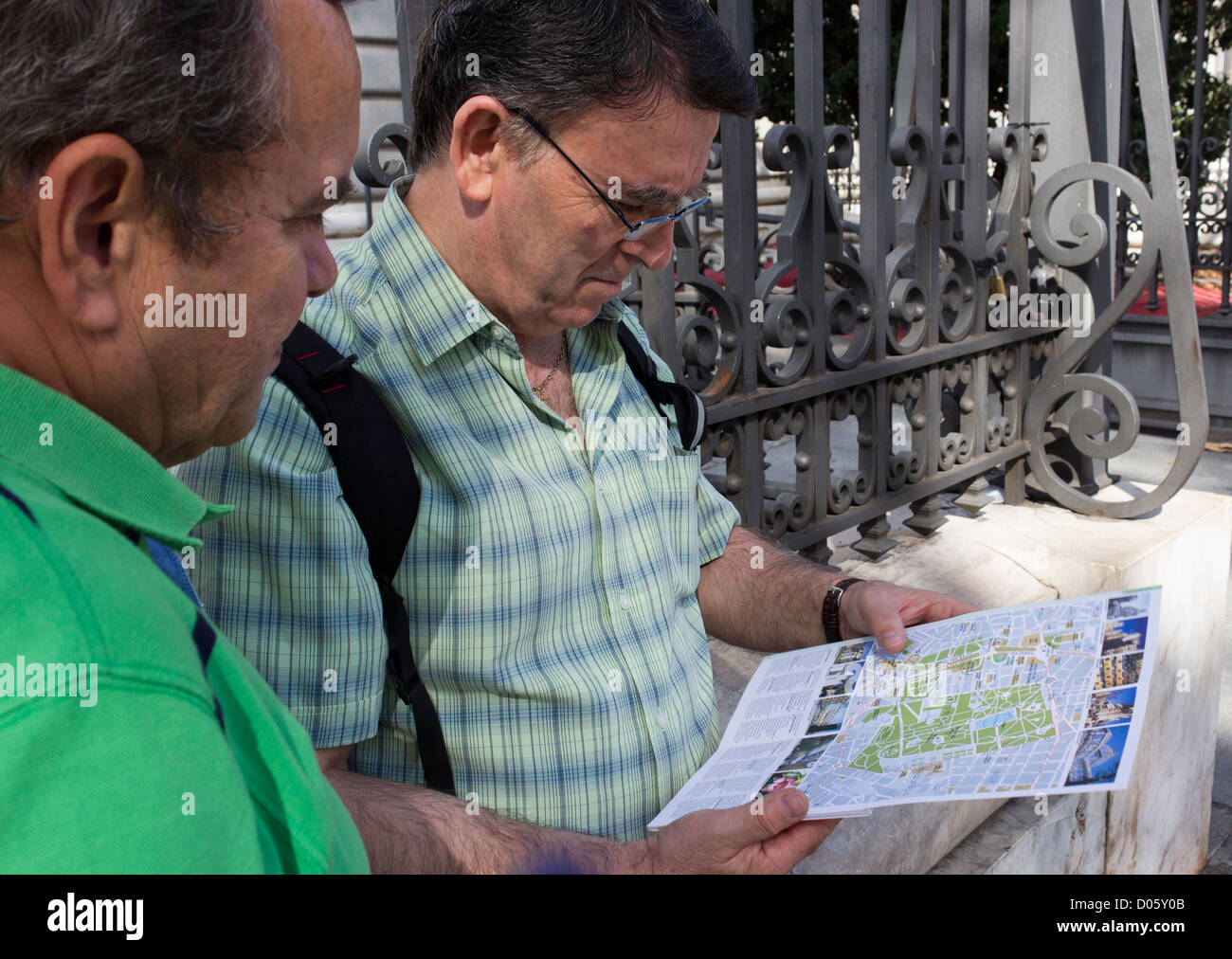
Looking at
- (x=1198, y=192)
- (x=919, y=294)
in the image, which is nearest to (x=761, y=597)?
(x=919, y=294)

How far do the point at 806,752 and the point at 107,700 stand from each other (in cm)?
110

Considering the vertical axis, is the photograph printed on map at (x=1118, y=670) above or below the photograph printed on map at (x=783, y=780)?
above

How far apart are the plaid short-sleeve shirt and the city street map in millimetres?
165

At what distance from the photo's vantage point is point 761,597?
202cm

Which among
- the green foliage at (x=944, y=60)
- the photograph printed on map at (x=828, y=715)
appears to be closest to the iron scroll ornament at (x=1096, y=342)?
the photograph printed on map at (x=828, y=715)

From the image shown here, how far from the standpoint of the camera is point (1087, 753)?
130 centimetres

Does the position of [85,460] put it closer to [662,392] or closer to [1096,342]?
[662,392]

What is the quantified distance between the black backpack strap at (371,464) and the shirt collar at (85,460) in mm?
649

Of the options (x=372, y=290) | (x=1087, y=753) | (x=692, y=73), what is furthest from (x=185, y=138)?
(x=1087, y=753)

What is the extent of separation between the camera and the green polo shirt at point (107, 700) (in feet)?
1.82

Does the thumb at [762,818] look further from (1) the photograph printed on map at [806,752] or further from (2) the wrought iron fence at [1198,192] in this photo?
(2) the wrought iron fence at [1198,192]

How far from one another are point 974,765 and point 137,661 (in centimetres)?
102

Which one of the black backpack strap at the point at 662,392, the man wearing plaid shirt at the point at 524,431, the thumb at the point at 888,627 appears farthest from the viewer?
the black backpack strap at the point at 662,392

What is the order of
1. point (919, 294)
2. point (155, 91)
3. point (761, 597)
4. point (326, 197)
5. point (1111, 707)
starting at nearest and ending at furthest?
point (155, 91) → point (326, 197) → point (1111, 707) → point (761, 597) → point (919, 294)
